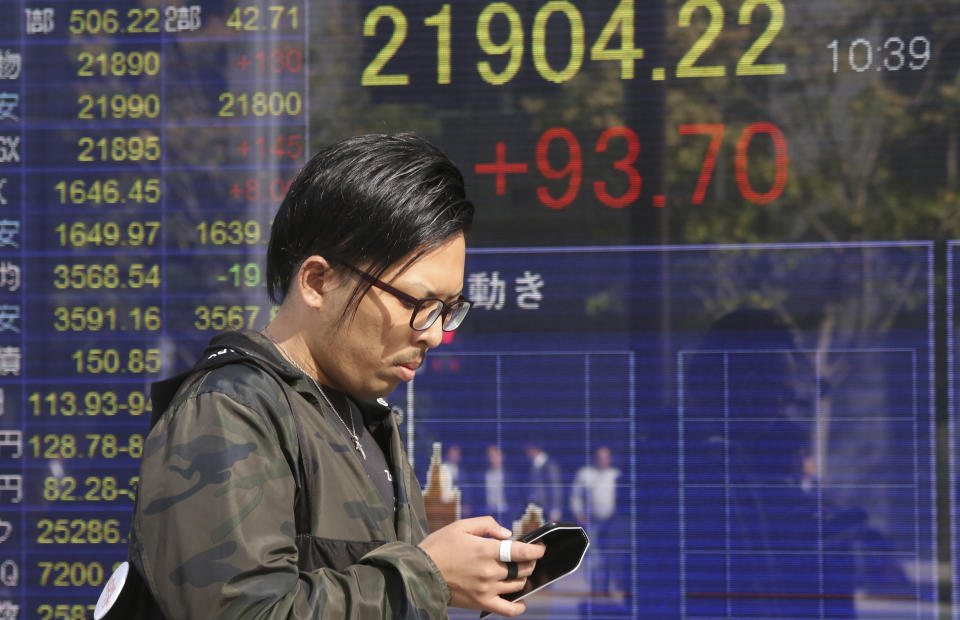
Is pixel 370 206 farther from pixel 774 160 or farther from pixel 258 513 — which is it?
pixel 774 160

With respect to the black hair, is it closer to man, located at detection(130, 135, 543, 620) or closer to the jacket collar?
man, located at detection(130, 135, 543, 620)

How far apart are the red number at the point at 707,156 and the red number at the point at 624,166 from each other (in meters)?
0.18

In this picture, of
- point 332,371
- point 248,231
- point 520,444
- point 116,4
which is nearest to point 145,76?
point 116,4

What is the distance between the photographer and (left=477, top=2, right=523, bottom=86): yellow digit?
12.0ft

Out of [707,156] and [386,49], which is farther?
[386,49]

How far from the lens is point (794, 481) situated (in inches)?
139

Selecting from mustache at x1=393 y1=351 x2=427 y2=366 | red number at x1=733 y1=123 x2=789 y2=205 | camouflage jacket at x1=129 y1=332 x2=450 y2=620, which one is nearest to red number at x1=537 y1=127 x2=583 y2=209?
red number at x1=733 y1=123 x2=789 y2=205

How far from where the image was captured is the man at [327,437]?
1.41 m

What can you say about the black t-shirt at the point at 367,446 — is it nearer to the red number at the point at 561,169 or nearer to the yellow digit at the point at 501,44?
the red number at the point at 561,169

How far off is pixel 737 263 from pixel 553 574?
6.70 feet

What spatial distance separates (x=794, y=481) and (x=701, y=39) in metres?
1.40

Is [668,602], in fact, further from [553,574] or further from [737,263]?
[553,574]

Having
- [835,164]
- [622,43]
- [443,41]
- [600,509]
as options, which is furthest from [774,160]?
[600,509]

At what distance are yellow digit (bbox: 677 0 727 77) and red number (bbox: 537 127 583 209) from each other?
0.40 meters
